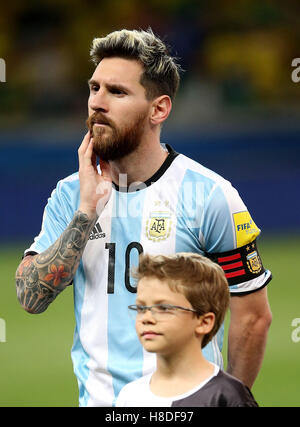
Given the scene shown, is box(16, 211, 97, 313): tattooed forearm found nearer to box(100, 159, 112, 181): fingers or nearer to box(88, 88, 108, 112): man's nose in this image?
box(100, 159, 112, 181): fingers

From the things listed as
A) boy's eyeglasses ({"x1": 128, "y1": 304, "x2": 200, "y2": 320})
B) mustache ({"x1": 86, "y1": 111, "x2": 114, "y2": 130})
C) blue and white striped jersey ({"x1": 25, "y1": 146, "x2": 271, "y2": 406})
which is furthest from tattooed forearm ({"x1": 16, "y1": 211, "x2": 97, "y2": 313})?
boy's eyeglasses ({"x1": 128, "y1": 304, "x2": 200, "y2": 320})

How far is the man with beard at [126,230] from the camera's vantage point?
3.56m

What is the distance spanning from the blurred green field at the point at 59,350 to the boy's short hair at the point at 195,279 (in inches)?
162

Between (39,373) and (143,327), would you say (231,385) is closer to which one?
(143,327)

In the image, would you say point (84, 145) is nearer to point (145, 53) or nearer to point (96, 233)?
point (96, 233)

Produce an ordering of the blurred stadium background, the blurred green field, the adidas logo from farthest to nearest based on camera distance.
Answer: the blurred stadium background → the blurred green field → the adidas logo

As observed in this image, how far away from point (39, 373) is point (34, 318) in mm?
2152

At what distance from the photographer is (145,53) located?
3.74m

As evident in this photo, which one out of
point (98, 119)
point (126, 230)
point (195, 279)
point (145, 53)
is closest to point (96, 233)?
point (126, 230)

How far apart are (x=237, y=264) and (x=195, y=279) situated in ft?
2.64

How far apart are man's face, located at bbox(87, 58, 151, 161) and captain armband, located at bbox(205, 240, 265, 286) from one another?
23.9 inches

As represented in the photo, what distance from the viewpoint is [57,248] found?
353 centimetres

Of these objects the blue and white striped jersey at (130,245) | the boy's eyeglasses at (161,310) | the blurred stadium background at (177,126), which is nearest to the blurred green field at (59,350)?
the blurred stadium background at (177,126)

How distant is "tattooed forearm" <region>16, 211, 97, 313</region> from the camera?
351 cm
